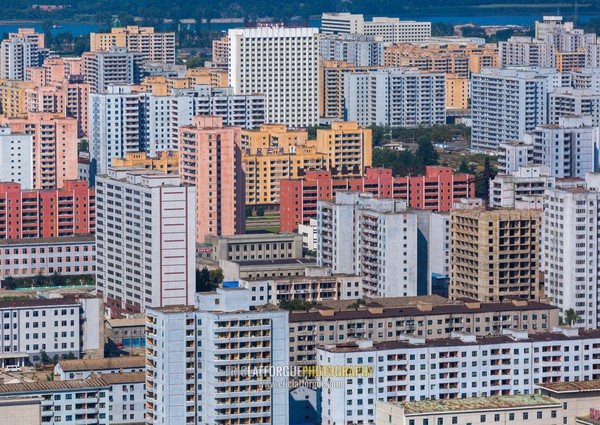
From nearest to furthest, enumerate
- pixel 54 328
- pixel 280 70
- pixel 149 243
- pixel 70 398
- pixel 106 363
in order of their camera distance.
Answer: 1. pixel 70 398
2. pixel 106 363
3. pixel 54 328
4. pixel 149 243
5. pixel 280 70

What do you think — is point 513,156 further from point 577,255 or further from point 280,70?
point 280,70

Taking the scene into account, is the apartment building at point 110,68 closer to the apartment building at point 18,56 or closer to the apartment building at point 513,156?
the apartment building at point 18,56

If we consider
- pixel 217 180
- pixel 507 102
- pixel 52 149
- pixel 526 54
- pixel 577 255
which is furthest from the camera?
pixel 526 54

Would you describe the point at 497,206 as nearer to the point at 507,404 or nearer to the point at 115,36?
the point at 507,404

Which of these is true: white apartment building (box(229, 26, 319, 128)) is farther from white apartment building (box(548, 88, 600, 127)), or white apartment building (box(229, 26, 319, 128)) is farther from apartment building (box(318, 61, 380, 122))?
white apartment building (box(548, 88, 600, 127))

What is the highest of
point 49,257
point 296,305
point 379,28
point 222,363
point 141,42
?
point 379,28

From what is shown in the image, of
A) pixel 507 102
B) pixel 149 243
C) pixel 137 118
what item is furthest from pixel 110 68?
pixel 149 243

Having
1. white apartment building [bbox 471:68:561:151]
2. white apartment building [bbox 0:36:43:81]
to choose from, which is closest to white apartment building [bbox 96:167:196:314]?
white apartment building [bbox 471:68:561:151]
